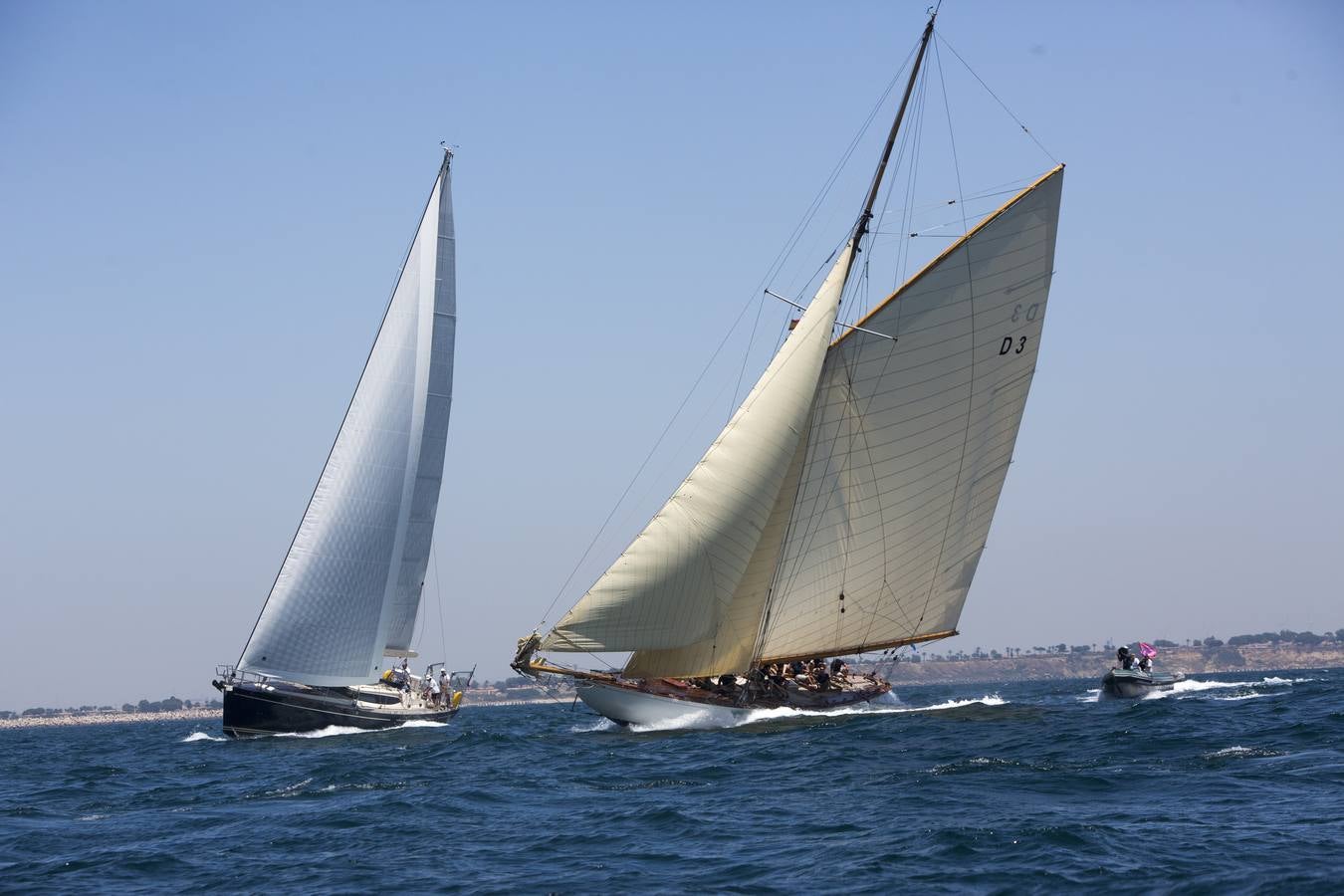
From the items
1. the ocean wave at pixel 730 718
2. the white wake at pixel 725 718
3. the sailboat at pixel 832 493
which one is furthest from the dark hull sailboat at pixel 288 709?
the sailboat at pixel 832 493

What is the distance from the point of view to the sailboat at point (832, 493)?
133 feet

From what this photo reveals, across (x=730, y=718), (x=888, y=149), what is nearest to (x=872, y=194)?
(x=888, y=149)

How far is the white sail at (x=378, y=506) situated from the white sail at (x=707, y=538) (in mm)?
11083

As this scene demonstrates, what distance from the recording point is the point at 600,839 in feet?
72.9

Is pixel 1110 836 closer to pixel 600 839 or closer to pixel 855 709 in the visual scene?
pixel 600 839

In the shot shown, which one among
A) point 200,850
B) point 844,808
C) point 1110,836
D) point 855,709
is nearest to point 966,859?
point 1110,836

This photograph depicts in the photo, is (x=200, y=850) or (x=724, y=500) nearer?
(x=200, y=850)

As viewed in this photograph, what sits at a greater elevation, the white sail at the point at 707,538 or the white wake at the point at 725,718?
the white sail at the point at 707,538

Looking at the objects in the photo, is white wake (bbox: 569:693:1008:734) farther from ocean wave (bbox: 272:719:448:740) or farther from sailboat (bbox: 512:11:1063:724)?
ocean wave (bbox: 272:719:448:740)

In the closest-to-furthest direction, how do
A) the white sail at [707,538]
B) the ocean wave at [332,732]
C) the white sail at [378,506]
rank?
the white sail at [707,538]
the white sail at [378,506]
the ocean wave at [332,732]

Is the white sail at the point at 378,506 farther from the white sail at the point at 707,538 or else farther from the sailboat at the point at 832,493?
the white sail at the point at 707,538

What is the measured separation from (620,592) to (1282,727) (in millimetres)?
18767

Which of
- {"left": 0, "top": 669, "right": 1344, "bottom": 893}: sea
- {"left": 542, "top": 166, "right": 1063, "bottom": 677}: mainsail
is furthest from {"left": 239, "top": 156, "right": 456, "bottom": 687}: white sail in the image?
{"left": 542, "top": 166, "right": 1063, "bottom": 677}: mainsail

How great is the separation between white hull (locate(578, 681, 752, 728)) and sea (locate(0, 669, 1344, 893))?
3.67 metres
